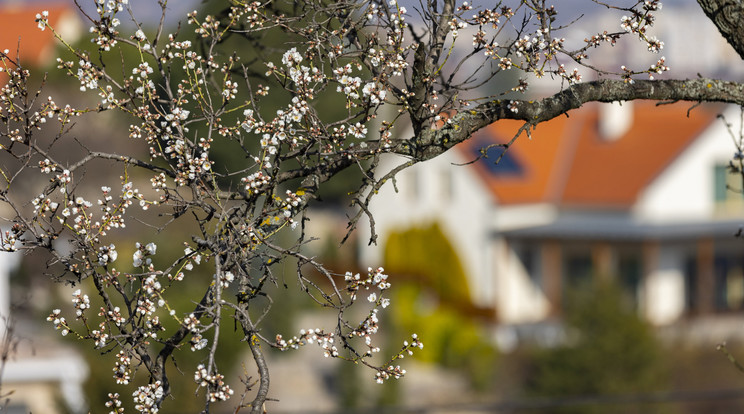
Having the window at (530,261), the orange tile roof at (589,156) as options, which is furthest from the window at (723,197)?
the window at (530,261)

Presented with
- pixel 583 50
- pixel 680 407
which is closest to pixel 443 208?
pixel 680 407

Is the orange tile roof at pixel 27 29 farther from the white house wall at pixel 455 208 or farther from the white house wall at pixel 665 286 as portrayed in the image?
the white house wall at pixel 665 286

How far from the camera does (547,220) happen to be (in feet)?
93.8

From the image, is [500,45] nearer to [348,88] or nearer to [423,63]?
[423,63]

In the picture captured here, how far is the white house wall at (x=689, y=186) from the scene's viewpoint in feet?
82.9

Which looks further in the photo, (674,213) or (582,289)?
(674,213)

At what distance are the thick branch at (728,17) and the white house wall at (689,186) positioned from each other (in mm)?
22408

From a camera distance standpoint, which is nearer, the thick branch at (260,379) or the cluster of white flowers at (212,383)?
the cluster of white flowers at (212,383)

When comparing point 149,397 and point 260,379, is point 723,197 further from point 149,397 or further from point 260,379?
point 149,397

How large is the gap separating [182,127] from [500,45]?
1.19 m

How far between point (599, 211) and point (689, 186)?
260cm

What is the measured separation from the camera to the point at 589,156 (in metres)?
28.9

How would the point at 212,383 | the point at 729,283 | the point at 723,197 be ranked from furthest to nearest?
the point at 729,283, the point at 723,197, the point at 212,383

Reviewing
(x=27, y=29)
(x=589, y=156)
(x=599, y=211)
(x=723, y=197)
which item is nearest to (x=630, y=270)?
(x=599, y=211)
